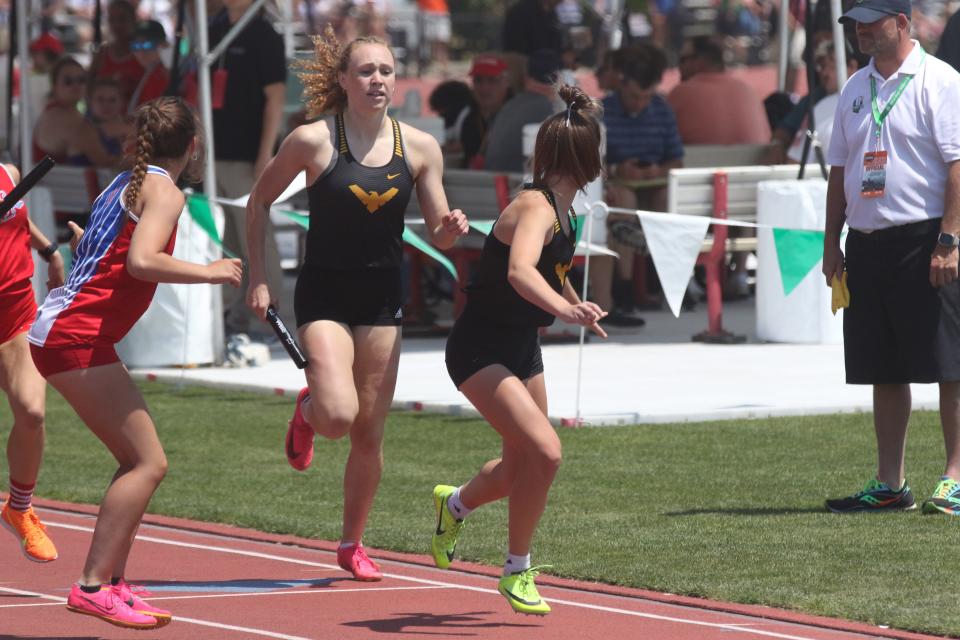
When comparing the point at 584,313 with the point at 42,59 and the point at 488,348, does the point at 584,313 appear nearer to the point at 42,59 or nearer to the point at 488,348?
the point at 488,348

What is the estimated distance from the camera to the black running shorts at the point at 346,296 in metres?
7.05

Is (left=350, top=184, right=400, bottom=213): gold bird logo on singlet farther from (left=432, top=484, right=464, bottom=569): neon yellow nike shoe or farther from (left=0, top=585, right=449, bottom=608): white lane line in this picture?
(left=0, top=585, right=449, bottom=608): white lane line

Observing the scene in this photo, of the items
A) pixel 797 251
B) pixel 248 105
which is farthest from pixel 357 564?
pixel 248 105

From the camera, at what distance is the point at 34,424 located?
7.61m

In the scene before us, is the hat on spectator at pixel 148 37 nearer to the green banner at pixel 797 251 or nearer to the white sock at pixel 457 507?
the green banner at pixel 797 251

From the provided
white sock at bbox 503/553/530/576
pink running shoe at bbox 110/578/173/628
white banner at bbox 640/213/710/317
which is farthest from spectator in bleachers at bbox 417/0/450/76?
pink running shoe at bbox 110/578/173/628

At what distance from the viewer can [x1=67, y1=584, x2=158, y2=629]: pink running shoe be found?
6145 millimetres

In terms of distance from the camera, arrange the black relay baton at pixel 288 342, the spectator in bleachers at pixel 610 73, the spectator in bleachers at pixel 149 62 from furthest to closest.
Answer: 1. the spectator in bleachers at pixel 149 62
2. the spectator in bleachers at pixel 610 73
3. the black relay baton at pixel 288 342

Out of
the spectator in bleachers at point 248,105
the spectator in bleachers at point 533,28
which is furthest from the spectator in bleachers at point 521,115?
the spectator in bleachers at point 533,28

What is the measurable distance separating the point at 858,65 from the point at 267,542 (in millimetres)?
7026

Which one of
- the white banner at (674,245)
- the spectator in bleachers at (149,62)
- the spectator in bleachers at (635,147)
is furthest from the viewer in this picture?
the spectator in bleachers at (149,62)

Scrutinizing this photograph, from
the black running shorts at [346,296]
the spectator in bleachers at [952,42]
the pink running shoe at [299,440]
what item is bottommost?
the pink running shoe at [299,440]

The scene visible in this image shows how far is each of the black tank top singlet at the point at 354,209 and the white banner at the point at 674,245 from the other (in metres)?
4.37

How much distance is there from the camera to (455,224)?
22.8 ft
